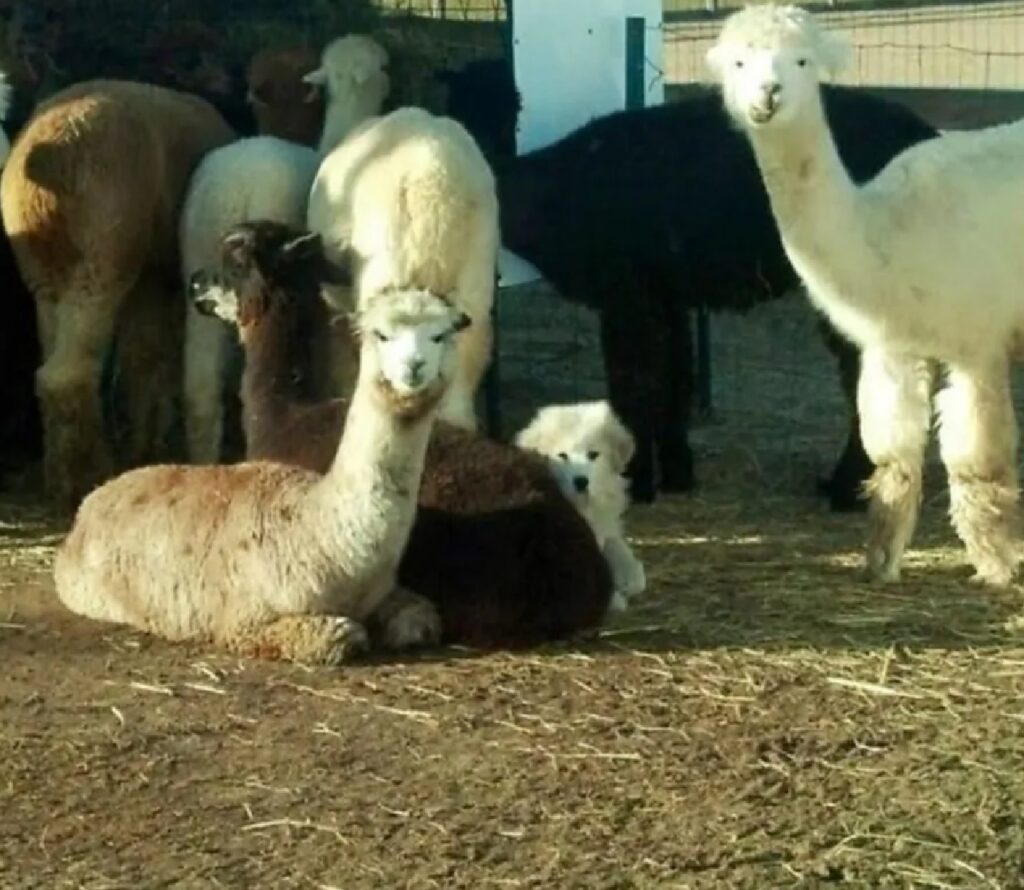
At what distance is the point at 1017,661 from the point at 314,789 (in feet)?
7.05

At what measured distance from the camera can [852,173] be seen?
8352mm

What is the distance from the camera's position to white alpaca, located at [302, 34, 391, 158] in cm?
867

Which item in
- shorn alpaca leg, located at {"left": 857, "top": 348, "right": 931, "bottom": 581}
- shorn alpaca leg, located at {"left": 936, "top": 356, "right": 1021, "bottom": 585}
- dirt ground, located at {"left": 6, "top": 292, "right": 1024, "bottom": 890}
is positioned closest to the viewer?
dirt ground, located at {"left": 6, "top": 292, "right": 1024, "bottom": 890}

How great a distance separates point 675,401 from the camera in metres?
8.85

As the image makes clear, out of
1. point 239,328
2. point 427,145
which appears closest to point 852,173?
point 427,145

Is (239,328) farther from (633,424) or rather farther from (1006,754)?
(1006,754)

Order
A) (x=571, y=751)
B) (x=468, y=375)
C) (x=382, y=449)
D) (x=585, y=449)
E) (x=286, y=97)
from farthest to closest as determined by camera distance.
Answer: (x=286, y=97) < (x=468, y=375) < (x=585, y=449) < (x=382, y=449) < (x=571, y=751)

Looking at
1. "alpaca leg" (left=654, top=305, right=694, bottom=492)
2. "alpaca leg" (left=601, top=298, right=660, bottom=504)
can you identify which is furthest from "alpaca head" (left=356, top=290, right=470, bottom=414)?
"alpaca leg" (left=654, top=305, right=694, bottom=492)

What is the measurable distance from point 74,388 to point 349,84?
1.77m

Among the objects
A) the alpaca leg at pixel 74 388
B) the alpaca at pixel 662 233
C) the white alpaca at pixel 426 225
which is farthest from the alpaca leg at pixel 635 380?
the alpaca leg at pixel 74 388

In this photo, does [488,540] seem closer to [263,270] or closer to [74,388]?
[263,270]

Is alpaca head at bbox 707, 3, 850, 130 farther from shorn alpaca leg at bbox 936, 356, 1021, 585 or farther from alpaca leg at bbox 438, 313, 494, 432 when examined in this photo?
alpaca leg at bbox 438, 313, 494, 432

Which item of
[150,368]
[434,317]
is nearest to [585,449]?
[434,317]

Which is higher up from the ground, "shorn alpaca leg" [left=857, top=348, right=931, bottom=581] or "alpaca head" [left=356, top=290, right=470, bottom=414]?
"alpaca head" [left=356, top=290, right=470, bottom=414]
